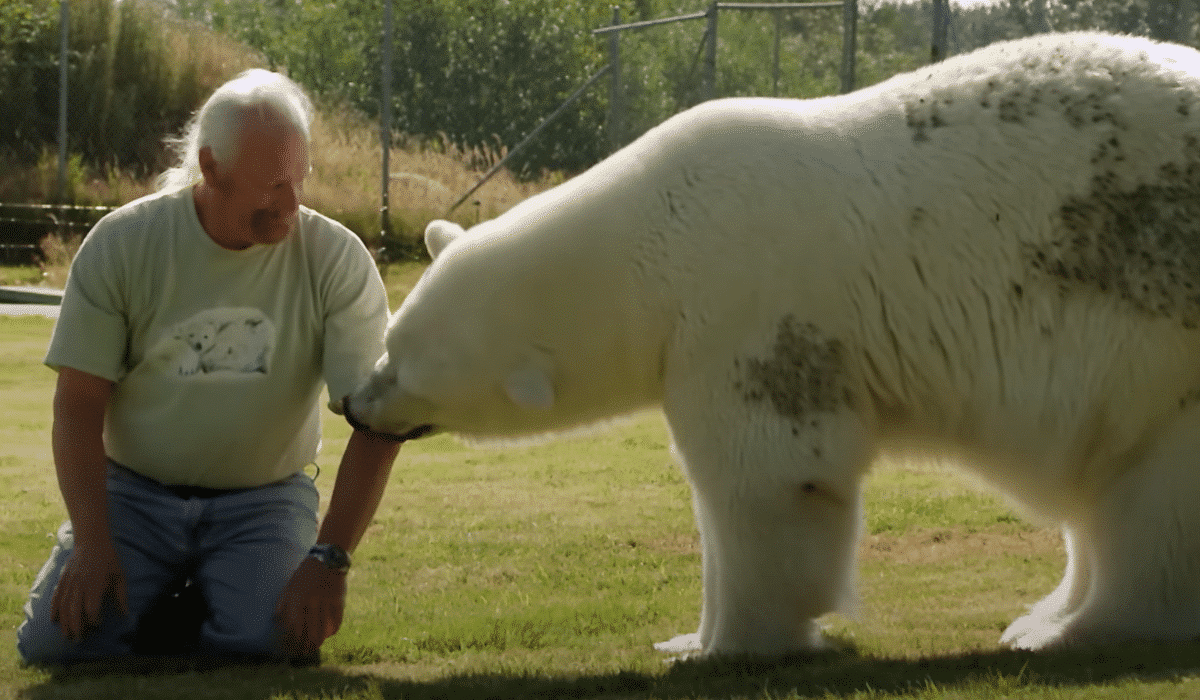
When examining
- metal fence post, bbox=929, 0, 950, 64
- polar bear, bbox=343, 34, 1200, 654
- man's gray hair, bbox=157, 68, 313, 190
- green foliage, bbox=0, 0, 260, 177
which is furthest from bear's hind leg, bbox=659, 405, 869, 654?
green foliage, bbox=0, 0, 260, 177

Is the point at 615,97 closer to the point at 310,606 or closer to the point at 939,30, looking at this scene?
the point at 939,30

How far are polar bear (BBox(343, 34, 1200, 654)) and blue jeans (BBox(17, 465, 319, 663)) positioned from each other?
518 millimetres

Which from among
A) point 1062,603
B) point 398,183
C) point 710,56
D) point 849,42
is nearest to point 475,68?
point 398,183

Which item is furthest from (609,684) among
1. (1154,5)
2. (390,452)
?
(1154,5)

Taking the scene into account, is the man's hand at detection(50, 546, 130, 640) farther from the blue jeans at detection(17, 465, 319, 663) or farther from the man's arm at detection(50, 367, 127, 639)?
the blue jeans at detection(17, 465, 319, 663)

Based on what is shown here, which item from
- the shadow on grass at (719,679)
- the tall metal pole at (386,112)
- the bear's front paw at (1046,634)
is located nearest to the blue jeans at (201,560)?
the shadow on grass at (719,679)

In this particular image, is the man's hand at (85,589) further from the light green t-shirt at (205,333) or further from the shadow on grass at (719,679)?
the light green t-shirt at (205,333)

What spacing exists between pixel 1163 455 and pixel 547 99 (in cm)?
2489

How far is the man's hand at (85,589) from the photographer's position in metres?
4.58

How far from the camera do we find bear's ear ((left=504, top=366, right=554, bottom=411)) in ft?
16.0

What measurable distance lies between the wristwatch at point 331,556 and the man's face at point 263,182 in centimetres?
97

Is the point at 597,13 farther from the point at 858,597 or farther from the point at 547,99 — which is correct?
the point at 858,597

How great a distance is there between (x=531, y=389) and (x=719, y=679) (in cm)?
115

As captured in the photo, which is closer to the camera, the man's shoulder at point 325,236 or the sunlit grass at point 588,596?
the sunlit grass at point 588,596
